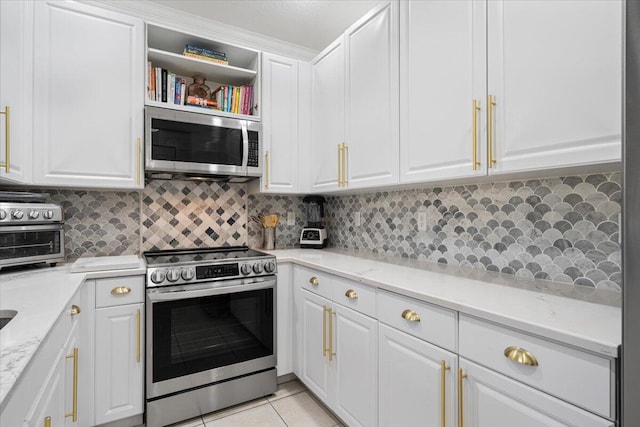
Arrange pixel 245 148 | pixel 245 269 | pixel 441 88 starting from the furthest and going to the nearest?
pixel 245 148 → pixel 245 269 → pixel 441 88

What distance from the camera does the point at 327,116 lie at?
8.21ft

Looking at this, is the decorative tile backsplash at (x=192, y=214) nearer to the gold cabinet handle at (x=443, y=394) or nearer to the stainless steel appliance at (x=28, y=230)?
the stainless steel appliance at (x=28, y=230)

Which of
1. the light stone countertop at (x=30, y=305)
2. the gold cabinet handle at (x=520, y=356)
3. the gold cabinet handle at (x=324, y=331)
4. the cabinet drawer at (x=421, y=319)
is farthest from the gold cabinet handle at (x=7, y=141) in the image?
the gold cabinet handle at (x=520, y=356)

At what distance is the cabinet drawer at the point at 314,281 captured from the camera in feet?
6.38

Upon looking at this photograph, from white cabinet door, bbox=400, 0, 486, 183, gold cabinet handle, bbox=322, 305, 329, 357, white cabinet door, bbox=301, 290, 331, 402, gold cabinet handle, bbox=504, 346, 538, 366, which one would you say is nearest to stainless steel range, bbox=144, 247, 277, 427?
white cabinet door, bbox=301, 290, 331, 402

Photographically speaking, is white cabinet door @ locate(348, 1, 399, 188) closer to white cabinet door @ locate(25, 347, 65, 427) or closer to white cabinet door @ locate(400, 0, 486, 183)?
white cabinet door @ locate(400, 0, 486, 183)

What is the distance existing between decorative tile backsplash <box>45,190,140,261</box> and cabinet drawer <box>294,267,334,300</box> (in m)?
1.20

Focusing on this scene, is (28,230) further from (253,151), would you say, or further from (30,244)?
(253,151)

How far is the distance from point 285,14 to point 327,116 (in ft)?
2.58

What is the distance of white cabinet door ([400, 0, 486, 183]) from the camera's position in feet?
4.64

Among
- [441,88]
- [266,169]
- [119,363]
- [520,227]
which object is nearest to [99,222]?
[119,363]

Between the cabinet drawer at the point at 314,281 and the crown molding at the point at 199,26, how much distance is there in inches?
68.4

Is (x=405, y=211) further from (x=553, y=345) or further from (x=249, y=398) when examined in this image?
(x=249, y=398)

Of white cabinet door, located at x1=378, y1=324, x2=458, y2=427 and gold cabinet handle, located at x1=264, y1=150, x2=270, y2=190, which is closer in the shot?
white cabinet door, located at x1=378, y1=324, x2=458, y2=427
